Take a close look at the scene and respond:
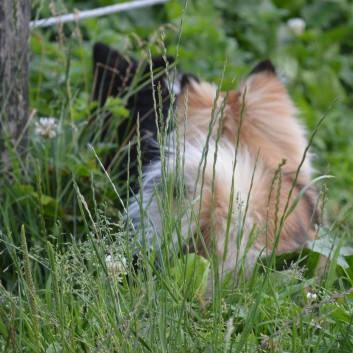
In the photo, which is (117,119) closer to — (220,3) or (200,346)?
(200,346)

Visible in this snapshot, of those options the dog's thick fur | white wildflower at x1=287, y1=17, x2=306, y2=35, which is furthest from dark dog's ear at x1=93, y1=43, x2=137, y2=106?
white wildflower at x1=287, y1=17, x2=306, y2=35

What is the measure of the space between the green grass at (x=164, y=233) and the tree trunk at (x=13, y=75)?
63mm

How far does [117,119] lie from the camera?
3207 millimetres

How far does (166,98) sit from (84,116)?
36cm

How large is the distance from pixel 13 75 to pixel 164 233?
137cm

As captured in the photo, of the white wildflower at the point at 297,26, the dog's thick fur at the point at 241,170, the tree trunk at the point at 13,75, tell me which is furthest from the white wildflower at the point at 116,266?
the white wildflower at the point at 297,26

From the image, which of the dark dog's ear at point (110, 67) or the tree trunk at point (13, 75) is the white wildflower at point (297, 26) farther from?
the tree trunk at point (13, 75)

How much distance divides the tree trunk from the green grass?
63 millimetres

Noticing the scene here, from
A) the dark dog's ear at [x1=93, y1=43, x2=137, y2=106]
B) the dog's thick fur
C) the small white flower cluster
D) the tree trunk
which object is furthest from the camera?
the dark dog's ear at [x1=93, y1=43, x2=137, y2=106]

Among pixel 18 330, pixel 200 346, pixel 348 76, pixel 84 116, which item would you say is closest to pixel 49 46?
pixel 84 116

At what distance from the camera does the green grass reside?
1689 millimetres

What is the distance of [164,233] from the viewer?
A: 170 centimetres

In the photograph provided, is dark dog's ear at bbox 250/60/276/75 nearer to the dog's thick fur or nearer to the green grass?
the dog's thick fur

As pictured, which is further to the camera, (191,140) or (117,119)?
(117,119)
